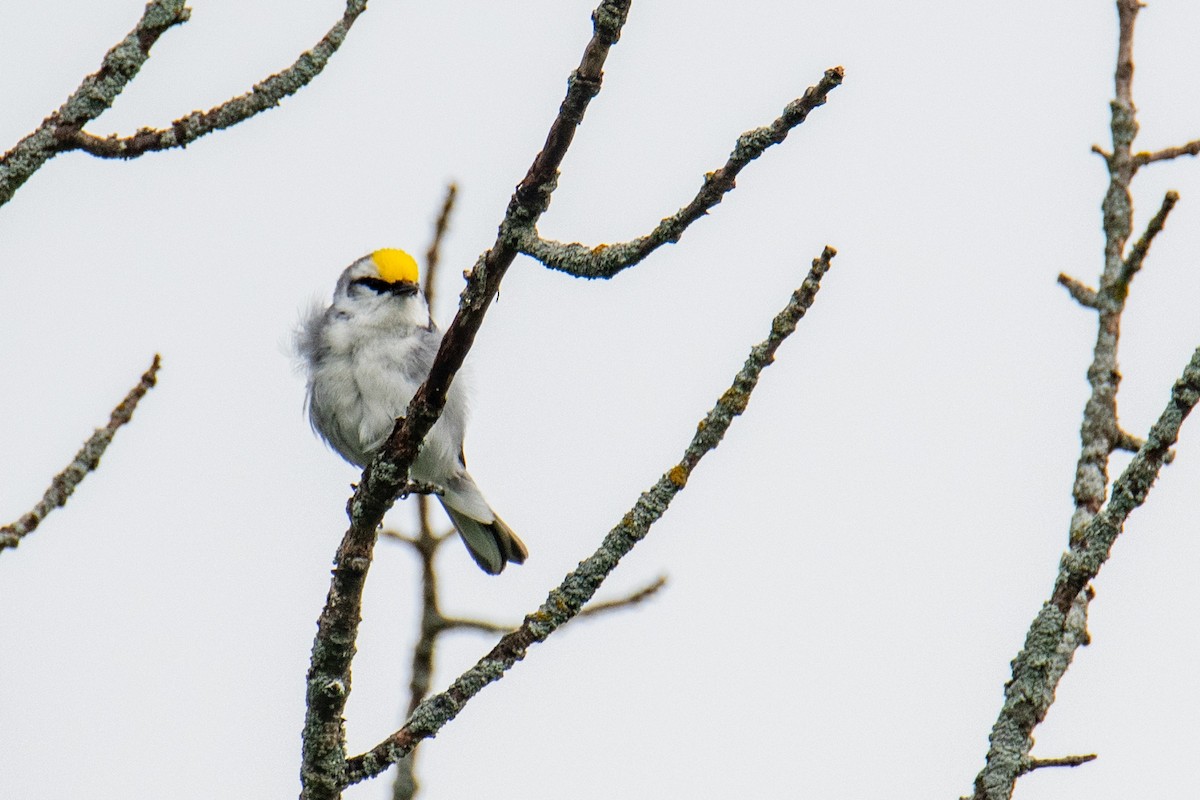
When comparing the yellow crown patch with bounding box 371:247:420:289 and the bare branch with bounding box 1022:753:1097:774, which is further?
the yellow crown patch with bounding box 371:247:420:289

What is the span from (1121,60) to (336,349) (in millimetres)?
3888

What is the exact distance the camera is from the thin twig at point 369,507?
291cm

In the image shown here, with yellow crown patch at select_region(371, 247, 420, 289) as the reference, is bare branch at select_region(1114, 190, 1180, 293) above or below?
below

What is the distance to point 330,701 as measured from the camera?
11.5 feet

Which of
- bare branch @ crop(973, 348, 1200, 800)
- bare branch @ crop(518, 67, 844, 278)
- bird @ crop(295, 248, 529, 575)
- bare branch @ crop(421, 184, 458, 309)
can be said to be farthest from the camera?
bird @ crop(295, 248, 529, 575)

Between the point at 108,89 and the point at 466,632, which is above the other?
the point at 108,89

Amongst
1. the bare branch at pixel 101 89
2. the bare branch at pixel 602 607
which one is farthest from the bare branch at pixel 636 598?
the bare branch at pixel 101 89

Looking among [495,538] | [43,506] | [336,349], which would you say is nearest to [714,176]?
[43,506]

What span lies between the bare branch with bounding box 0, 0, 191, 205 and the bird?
318cm

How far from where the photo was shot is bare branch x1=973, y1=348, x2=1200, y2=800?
9.45 ft

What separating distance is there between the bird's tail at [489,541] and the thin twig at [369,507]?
4.11 meters

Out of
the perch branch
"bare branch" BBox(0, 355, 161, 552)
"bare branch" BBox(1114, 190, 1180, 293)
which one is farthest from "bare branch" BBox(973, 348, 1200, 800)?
"bare branch" BBox(0, 355, 161, 552)

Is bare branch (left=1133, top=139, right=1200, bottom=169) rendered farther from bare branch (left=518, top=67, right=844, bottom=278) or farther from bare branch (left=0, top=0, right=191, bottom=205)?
bare branch (left=0, top=0, right=191, bottom=205)

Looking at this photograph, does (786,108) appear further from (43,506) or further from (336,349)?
(336,349)
